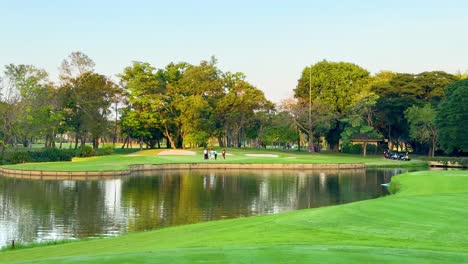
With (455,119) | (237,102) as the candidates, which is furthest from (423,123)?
(237,102)

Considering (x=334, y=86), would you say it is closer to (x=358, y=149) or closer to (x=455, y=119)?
(x=358, y=149)

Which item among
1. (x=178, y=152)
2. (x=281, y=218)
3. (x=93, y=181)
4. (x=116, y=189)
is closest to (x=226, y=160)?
(x=178, y=152)

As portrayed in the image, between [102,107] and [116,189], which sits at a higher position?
[102,107]

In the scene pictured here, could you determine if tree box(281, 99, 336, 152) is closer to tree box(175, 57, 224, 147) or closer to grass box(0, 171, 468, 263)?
tree box(175, 57, 224, 147)

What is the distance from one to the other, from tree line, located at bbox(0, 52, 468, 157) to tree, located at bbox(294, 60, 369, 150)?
0.18 metres

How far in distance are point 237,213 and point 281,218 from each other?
8.75m

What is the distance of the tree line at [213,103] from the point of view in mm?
80750

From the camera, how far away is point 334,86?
324ft

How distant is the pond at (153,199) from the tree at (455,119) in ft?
74.1

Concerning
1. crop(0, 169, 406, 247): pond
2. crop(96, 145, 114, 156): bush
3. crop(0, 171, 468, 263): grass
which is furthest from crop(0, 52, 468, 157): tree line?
crop(0, 171, 468, 263): grass

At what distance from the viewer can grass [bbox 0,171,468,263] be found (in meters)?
10.3

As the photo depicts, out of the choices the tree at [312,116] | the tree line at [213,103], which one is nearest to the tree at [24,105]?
the tree line at [213,103]

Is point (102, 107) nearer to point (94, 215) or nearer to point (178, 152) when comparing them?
point (178, 152)

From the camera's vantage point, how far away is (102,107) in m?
89.6
